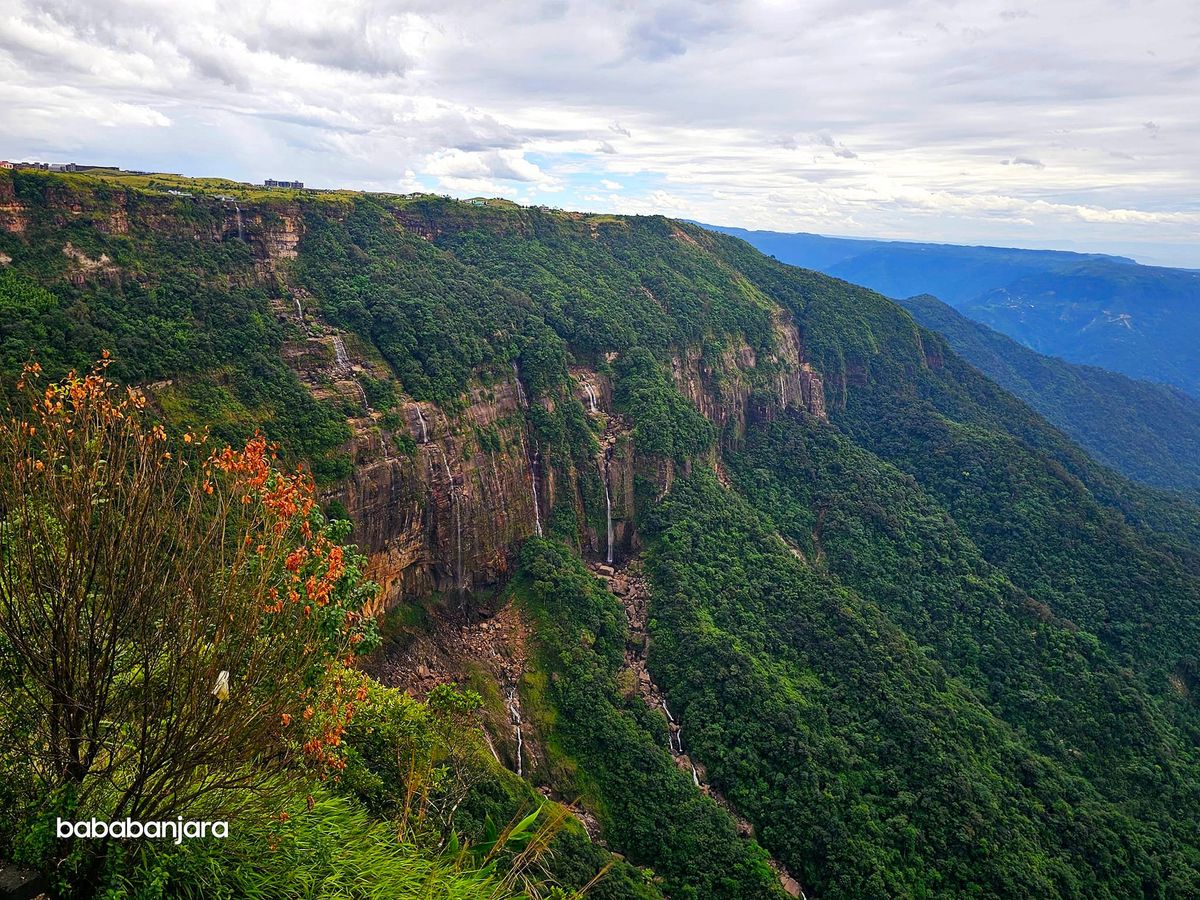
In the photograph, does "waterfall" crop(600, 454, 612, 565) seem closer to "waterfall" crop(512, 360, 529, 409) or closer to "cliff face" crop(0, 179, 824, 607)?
"cliff face" crop(0, 179, 824, 607)

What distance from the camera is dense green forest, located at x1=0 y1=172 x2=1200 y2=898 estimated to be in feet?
120

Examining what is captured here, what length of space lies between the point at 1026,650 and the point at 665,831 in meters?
33.9

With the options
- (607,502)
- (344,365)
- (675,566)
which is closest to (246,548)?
(344,365)

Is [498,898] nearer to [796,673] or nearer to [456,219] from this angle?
[796,673]

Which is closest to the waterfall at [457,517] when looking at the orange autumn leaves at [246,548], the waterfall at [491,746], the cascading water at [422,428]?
the cascading water at [422,428]

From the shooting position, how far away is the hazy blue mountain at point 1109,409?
402 feet

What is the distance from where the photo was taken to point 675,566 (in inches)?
2160

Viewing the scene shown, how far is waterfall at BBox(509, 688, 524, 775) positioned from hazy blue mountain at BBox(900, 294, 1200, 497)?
117 metres

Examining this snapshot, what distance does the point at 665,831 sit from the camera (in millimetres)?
37531

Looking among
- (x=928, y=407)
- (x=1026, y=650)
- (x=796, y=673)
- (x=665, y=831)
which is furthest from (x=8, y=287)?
(x=928, y=407)

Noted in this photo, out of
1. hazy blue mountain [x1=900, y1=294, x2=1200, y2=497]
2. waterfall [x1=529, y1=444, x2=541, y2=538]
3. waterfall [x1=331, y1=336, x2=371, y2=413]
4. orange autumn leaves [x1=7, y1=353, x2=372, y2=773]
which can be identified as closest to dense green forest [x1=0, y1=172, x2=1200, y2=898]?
waterfall [x1=331, y1=336, x2=371, y2=413]

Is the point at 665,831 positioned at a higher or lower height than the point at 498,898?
lower

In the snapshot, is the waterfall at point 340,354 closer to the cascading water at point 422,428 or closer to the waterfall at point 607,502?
the cascading water at point 422,428

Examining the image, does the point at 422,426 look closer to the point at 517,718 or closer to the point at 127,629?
the point at 517,718
